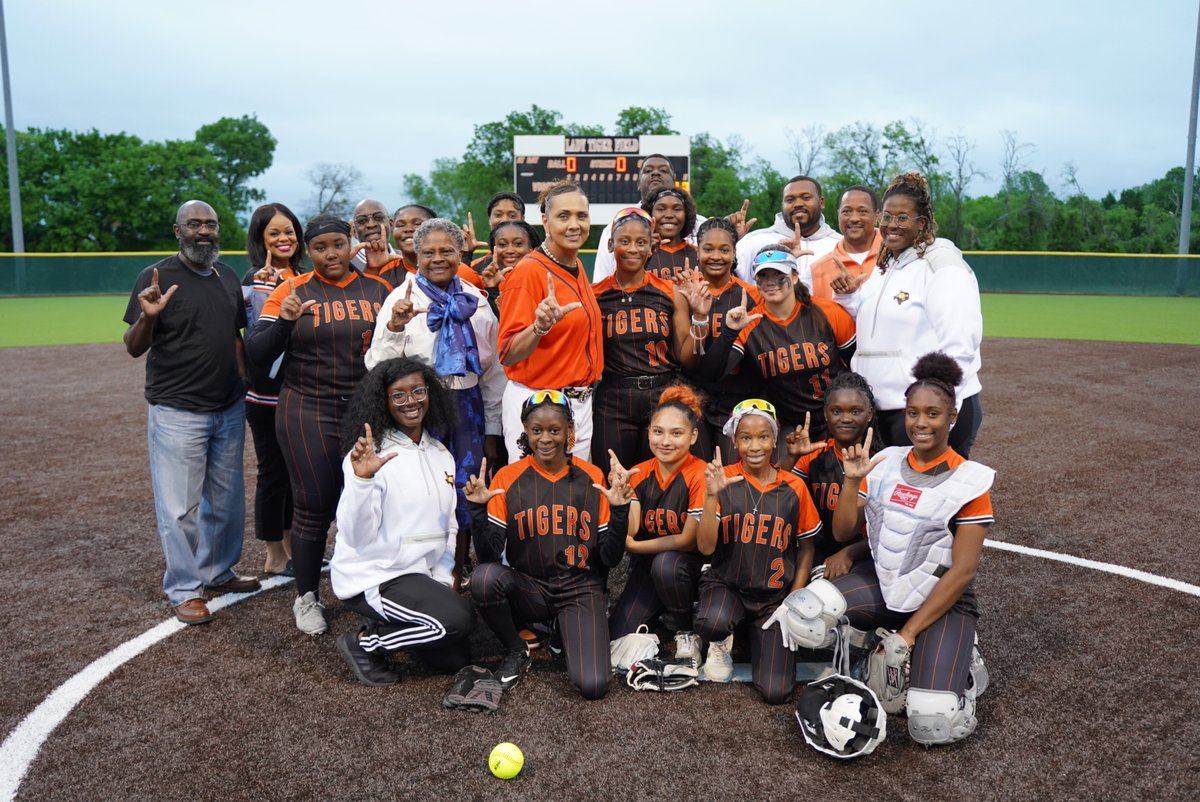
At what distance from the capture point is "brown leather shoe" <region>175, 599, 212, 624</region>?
494cm

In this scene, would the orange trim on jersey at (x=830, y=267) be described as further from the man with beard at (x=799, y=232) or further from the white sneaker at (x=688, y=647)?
the white sneaker at (x=688, y=647)

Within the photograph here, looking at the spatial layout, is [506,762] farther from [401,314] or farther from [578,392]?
[401,314]

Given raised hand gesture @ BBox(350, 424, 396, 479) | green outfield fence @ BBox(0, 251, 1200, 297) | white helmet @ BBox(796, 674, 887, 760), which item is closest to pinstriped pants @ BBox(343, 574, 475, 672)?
raised hand gesture @ BBox(350, 424, 396, 479)

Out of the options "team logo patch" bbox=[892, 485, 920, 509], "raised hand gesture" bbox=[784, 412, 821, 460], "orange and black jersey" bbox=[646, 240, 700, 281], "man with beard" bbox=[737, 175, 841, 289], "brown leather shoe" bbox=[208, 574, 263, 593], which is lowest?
"brown leather shoe" bbox=[208, 574, 263, 593]

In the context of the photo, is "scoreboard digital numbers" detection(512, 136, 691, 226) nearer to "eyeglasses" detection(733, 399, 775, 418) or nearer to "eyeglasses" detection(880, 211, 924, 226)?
"eyeglasses" detection(880, 211, 924, 226)

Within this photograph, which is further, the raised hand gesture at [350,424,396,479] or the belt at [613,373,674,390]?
the belt at [613,373,674,390]

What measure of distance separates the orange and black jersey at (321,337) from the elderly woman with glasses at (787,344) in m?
1.86

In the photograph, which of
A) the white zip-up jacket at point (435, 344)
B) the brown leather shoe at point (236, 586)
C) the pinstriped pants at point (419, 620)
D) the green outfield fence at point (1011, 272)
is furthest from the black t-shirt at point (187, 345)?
the green outfield fence at point (1011, 272)

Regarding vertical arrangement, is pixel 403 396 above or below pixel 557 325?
below

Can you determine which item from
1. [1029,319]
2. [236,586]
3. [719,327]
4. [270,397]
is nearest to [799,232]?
[719,327]

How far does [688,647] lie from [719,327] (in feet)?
5.69

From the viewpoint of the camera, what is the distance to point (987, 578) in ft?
18.4

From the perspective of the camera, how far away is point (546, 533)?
4.48 m

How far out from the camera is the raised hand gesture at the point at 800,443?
475 centimetres
